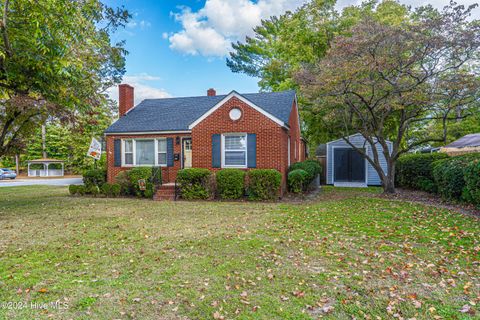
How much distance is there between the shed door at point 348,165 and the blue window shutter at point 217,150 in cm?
814

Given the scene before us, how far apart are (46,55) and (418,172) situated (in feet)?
49.2

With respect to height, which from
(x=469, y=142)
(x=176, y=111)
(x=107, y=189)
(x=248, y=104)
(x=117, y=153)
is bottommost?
(x=107, y=189)

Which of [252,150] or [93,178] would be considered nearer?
[252,150]

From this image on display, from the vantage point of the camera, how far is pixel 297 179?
12234 mm

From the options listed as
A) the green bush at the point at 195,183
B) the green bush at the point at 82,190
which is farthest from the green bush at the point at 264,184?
the green bush at the point at 82,190

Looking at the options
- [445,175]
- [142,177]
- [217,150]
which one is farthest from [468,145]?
[142,177]

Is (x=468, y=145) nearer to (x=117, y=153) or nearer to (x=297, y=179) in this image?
(x=297, y=179)

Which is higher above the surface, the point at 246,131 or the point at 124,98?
the point at 124,98

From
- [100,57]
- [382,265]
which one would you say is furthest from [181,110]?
[382,265]

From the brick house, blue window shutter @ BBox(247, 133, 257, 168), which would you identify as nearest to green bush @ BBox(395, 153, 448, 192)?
the brick house

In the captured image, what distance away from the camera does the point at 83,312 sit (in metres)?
3.20

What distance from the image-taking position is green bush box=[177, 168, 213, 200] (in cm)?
1175

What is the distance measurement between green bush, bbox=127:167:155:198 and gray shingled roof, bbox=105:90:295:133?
2388 millimetres

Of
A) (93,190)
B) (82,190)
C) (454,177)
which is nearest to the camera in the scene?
(454,177)
